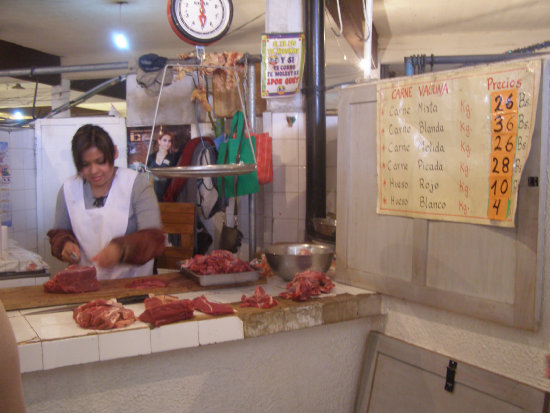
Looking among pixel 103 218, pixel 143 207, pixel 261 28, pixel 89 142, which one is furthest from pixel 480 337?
pixel 261 28

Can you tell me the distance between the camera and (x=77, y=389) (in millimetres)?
1989

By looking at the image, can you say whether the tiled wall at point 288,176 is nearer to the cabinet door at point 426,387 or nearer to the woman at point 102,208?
the woman at point 102,208

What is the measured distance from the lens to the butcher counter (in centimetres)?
194

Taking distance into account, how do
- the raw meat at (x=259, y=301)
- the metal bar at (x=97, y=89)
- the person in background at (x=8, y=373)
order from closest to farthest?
the person in background at (x=8, y=373) → the raw meat at (x=259, y=301) → the metal bar at (x=97, y=89)

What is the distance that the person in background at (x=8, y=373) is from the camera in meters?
1.00

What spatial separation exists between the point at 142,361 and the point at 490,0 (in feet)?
20.3

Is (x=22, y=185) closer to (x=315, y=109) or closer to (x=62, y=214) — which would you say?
(x=62, y=214)

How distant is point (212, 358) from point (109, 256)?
3.64 ft

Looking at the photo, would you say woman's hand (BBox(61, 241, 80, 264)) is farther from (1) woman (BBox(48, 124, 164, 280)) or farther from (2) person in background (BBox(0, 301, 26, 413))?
(2) person in background (BBox(0, 301, 26, 413))

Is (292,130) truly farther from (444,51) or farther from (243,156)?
(444,51)

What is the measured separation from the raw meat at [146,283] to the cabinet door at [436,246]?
1001 mm

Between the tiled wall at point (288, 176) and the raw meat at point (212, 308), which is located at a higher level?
the tiled wall at point (288, 176)

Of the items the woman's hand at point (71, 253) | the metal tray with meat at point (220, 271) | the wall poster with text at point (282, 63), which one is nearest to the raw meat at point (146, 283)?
the metal tray with meat at point (220, 271)

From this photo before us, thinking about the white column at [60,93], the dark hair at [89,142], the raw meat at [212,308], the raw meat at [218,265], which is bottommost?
the raw meat at [212,308]
